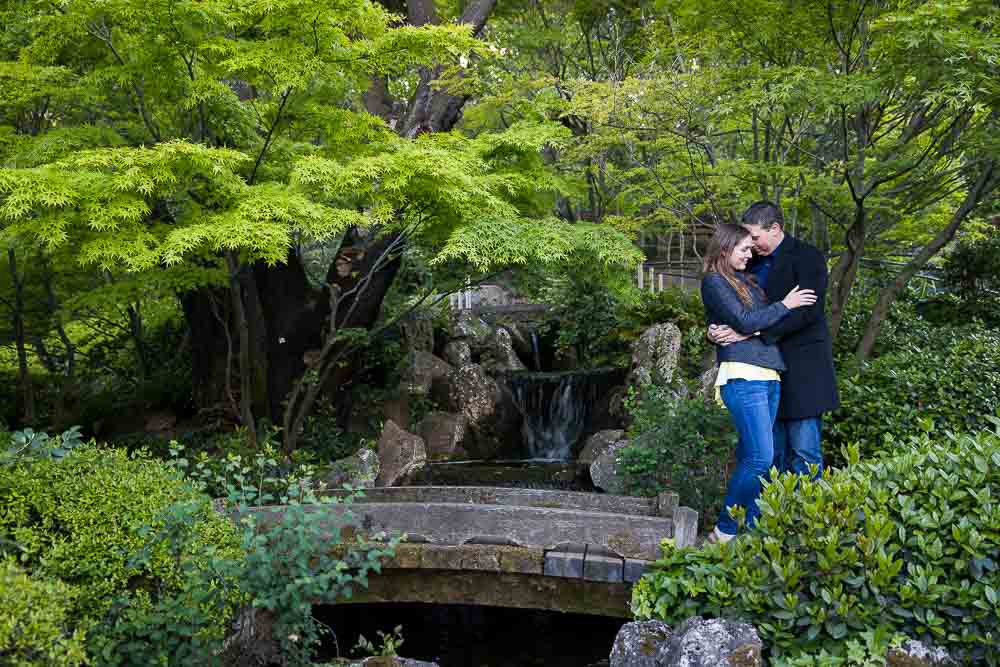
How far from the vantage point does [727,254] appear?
160 inches

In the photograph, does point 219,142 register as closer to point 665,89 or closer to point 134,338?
point 665,89

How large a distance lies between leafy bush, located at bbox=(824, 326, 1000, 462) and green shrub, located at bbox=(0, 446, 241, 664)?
5.01m

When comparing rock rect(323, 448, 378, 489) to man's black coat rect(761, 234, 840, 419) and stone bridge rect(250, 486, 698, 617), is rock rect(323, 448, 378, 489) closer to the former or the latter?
stone bridge rect(250, 486, 698, 617)

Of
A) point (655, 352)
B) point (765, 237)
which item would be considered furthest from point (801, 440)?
point (655, 352)

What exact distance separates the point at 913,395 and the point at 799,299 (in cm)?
334

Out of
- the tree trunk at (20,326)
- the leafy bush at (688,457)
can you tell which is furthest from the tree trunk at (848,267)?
the tree trunk at (20,326)

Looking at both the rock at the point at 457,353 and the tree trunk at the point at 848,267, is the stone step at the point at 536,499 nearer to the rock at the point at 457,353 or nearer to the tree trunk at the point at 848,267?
the tree trunk at the point at 848,267

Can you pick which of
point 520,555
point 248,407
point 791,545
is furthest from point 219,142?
point 791,545

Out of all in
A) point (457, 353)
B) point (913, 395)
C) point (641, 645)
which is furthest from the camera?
point (457, 353)

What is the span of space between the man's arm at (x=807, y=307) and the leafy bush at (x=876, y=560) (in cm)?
97

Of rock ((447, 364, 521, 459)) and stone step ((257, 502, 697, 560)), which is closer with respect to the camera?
stone step ((257, 502, 697, 560))

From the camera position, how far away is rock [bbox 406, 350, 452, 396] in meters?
11.5

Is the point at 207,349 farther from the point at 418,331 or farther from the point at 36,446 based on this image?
the point at 36,446

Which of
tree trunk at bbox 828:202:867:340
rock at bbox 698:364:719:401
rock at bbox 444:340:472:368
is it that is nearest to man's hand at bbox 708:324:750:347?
tree trunk at bbox 828:202:867:340
